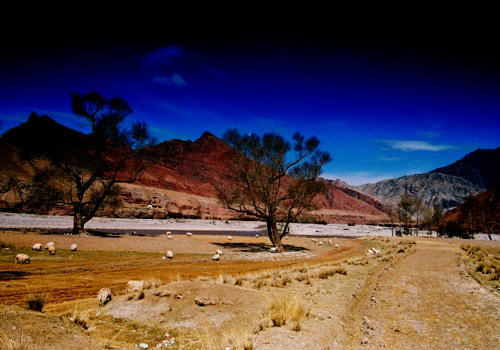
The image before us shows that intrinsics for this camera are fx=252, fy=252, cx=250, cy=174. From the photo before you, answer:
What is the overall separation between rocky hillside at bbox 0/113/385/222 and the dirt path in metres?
15.5

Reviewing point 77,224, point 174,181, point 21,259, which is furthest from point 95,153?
point 174,181

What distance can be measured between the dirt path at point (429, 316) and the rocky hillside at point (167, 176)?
1551 cm

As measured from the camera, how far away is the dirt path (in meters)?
5.26

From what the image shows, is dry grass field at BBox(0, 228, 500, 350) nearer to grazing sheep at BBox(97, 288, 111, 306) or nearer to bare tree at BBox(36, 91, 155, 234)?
grazing sheep at BBox(97, 288, 111, 306)

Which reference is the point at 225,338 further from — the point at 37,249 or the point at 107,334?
the point at 37,249

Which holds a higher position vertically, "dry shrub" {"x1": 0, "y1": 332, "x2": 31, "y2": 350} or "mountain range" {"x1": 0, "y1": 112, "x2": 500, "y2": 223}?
"mountain range" {"x1": 0, "y1": 112, "x2": 500, "y2": 223}

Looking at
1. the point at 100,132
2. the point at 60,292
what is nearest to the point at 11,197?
the point at 100,132

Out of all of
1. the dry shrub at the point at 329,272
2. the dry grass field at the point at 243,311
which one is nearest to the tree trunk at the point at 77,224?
the dry grass field at the point at 243,311

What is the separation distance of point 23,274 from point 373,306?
12283 mm

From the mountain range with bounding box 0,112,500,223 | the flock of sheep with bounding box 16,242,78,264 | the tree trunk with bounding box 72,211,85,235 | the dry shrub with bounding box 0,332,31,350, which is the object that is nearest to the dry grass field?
the dry shrub with bounding box 0,332,31,350

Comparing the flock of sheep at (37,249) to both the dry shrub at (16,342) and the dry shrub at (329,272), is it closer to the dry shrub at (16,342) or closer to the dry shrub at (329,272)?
the dry shrub at (16,342)

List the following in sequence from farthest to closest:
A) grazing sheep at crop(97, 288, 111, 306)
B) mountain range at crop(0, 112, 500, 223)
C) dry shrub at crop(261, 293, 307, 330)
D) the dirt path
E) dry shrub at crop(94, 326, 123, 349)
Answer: mountain range at crop(0, 112, 500, 223)
grazing sheep at crop(97, 288, 111, 306)
dry shrub at crop(261, 293, 307, 330)
the dirt path
dry shrub at crop(94, 326, 123, 349)

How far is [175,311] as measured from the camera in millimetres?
6363

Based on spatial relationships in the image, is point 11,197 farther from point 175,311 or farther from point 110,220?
point 175,311
